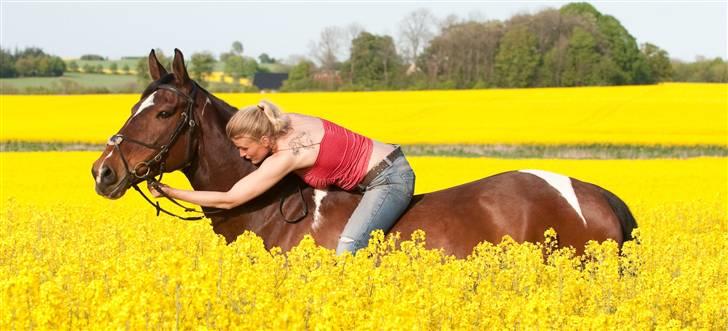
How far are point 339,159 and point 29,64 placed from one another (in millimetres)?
69614

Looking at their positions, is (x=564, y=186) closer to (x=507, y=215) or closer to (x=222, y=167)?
(x=507, y=215)

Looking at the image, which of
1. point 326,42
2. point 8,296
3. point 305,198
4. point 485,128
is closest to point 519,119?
point 485,128

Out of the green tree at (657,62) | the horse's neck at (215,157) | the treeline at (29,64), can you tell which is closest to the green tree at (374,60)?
the green tree at (657,62)

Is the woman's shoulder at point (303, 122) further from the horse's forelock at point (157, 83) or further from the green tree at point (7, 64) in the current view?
the green tree at point (7, 64)

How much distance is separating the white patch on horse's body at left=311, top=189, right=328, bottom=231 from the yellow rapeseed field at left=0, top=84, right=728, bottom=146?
28787mm

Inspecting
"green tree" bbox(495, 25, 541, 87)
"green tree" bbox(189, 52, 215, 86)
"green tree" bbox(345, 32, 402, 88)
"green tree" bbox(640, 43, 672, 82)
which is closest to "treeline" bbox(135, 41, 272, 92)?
"green tree" bbox(189, 52, 215, 86)

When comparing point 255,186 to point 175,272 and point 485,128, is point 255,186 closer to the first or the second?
point 175,272

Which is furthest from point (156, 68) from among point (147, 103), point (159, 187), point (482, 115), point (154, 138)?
point (482, 115)

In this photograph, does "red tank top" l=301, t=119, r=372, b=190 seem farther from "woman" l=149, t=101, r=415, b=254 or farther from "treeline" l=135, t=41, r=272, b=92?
"treeline" l=135, t=41, r=272, b=92

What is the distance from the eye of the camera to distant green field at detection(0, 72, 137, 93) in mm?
60450

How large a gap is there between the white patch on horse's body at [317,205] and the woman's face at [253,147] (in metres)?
0.47

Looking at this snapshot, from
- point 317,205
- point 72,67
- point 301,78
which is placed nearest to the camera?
point 317,205

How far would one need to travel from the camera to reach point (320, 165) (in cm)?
601

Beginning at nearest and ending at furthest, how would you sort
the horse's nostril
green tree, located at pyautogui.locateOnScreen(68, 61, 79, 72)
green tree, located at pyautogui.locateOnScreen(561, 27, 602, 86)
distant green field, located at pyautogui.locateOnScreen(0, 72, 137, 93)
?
1. the horse's nostril
2. distant green field, located at pyautogui.locateOnScreen(0, 72, 137, 93)
3. green tree, located at pyautogui.locateOnScreen(561, 27, 602, 86)
4. green tree, located at pyautogui.locateOnScreen(68, 61, 79, 72)
